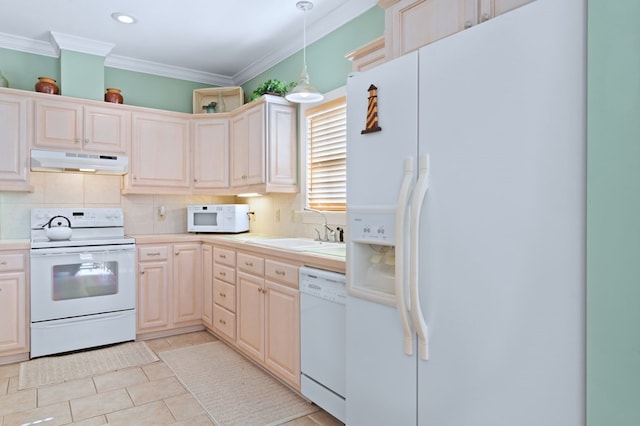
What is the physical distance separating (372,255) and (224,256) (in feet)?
6.54

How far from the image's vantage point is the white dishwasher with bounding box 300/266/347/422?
2.15 meters

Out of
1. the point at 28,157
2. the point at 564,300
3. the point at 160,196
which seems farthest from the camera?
the point at 160,196

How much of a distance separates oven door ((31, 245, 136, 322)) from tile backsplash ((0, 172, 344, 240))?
669 millimetres

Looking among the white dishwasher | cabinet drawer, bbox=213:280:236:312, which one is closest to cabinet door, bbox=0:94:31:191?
cabinet drawer, bbox=213:280:236:312

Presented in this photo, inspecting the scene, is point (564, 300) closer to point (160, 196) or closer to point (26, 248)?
point (26, 248)

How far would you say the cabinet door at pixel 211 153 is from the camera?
425cm

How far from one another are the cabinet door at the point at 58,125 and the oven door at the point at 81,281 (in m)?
0.96

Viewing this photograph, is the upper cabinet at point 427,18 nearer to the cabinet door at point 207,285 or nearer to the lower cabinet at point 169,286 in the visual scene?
the cabinet door at point 207,285

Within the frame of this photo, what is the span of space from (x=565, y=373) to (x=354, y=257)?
0.92 metres

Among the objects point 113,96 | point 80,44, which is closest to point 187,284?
point 113,96

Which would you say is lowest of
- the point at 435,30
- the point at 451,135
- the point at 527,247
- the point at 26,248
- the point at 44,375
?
the point at 44,375

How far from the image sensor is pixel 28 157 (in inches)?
138

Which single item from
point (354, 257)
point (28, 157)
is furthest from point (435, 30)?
point (28, 157)

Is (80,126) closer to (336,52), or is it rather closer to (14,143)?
(14,143)
